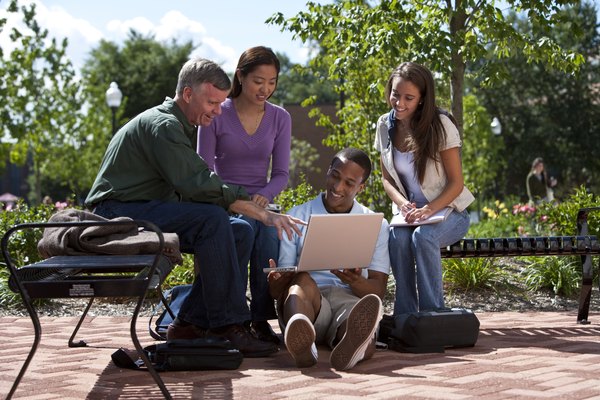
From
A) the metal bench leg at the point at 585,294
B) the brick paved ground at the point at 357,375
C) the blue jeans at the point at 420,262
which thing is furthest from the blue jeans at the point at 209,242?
the metal bench leg at the point at 585,294

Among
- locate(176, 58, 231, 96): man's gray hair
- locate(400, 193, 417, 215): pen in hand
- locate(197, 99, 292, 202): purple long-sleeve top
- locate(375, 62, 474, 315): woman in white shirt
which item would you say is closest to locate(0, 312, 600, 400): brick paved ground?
locate(375, 62, 474, 315): woman in white shirt

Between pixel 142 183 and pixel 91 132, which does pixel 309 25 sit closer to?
pixel 142 183

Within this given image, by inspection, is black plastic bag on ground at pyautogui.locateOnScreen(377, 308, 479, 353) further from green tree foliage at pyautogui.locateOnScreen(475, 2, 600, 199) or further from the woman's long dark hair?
green tree foliage at pyautogui.locateOnScreen(475, 2, 600, 199)

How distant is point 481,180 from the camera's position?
30.2m

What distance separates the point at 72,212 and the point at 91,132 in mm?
31966

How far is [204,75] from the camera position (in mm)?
4910

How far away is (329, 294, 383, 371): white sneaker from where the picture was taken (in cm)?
458

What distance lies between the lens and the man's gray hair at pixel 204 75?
4.91 m

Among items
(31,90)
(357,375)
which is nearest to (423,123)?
(357,375)

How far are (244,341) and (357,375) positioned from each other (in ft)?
2.49

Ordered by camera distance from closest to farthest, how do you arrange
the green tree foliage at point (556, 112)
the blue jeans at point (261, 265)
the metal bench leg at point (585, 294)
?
the blue jeans at point (261, 265), the metal bench leg at point (585, 294), the green tree foliage at point (556, 112)

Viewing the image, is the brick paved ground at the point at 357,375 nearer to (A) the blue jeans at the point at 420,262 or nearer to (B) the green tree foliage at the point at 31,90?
(A) the blue jeans at the point at 420,262

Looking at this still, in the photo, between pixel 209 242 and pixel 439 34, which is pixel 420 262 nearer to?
pixel 209 242

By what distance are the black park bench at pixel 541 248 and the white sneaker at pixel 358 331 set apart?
5.71ft
